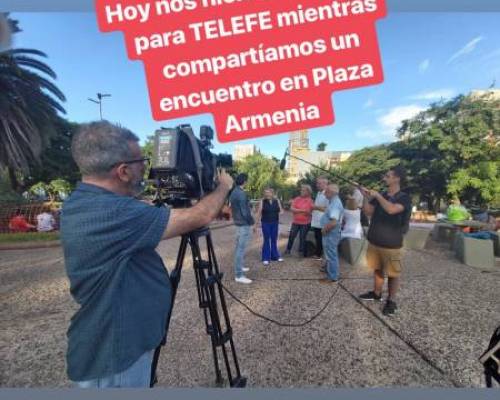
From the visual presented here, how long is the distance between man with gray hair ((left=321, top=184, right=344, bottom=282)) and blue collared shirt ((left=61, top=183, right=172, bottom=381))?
A: 332cm

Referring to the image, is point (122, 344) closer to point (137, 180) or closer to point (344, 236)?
point (137, 180)

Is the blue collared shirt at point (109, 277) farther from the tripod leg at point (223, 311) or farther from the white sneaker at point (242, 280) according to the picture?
the white sneaker at point (242, 280)

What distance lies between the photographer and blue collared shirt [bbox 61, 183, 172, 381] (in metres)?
1.04

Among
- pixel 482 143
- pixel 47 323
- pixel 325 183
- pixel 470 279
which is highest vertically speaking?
pixel 482 143

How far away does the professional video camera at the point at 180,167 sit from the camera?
1.46m

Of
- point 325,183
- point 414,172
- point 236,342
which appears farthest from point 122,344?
point 414,172

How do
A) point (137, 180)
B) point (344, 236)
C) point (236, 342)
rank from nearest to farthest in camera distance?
point (137, 180) → point (236, 342) → point (344, 236)

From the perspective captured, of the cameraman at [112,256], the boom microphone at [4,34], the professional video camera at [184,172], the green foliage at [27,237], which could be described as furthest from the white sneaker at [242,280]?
the green foliage at [27,237]

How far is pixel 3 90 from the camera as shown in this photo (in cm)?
834

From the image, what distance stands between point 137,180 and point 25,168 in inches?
396

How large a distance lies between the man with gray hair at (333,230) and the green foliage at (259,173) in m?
32.5

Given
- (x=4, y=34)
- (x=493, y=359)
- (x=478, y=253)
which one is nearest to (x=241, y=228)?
(x=493, y=359)

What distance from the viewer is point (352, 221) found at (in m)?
5.27

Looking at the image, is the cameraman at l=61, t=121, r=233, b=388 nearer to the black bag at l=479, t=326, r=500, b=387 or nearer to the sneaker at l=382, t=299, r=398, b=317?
the black bag at l=479, t=326, r=500, b=387
